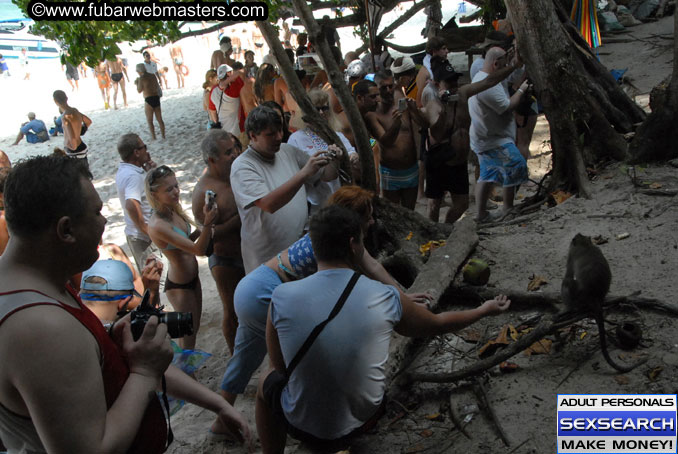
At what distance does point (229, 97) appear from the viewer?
28.4 feet

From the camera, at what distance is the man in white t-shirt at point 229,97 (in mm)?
8547

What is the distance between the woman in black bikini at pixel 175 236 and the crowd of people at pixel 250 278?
0.02m

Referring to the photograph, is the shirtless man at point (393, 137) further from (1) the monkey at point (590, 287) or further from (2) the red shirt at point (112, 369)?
(2) the red shirt at point (112, 369)

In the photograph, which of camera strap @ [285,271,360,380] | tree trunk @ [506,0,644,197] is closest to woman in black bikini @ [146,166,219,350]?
camera strap @ [285,271,360,380]

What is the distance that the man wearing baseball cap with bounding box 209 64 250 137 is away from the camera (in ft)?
28.0

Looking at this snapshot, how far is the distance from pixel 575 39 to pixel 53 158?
19.5 ft

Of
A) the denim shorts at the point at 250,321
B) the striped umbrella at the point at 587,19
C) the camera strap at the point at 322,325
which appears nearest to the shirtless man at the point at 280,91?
the striped umbrella at the point at 587,19

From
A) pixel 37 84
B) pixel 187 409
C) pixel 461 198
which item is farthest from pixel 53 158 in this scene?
pixel 37 84

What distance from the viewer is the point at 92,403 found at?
146 centimetres

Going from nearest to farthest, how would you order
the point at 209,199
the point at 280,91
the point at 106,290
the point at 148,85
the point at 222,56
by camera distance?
the point at 106,290 < the point at 209,199 < the point at 280,91 < the point at 222,56 < the point at 148,85

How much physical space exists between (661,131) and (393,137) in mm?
2550

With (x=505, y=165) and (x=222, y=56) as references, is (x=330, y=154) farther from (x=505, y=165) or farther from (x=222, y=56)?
(x=222, y=56)

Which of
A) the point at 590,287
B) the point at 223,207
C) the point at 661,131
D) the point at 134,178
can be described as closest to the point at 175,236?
the point at 223,207

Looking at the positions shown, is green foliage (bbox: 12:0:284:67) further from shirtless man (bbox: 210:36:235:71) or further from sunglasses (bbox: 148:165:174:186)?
shirtless man (bbox: 210:36:235:71)
